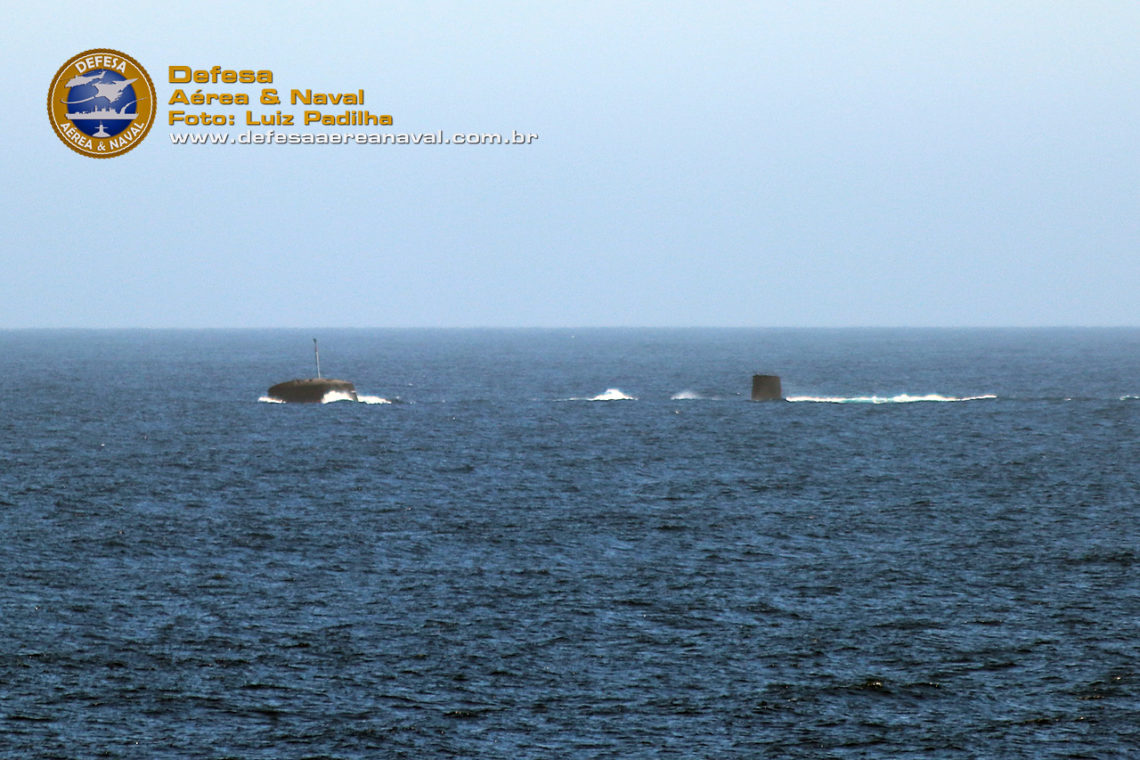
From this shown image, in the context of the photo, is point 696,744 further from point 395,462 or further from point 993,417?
point 993,417

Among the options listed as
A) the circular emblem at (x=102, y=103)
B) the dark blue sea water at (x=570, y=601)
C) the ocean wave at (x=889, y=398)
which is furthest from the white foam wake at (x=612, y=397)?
the circular emblem at (x=102, y=103)

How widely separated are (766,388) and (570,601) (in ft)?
325

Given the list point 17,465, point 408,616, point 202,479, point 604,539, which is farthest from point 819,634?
point 17,465

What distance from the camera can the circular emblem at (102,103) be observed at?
68.7 metres

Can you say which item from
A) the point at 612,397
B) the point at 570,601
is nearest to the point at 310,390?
the point at 612,397

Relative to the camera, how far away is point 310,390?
132 metres

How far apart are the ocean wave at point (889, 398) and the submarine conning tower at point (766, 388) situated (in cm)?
499

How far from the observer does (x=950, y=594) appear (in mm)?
40938

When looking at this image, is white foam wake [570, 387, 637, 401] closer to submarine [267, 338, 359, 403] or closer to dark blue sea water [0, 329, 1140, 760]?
submarine [267, 338, 359, 403]

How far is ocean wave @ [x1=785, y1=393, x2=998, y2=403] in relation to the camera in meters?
138

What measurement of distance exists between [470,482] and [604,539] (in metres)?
20.8

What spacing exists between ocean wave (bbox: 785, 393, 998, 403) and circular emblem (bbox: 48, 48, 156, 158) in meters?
87.4

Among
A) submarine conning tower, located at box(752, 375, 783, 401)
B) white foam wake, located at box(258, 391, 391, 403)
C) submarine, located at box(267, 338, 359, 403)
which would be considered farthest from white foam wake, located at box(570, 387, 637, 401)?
submarine, located at box(267, 338, 359, 403)

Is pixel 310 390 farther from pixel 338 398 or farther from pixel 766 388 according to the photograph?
pixel 766 388
